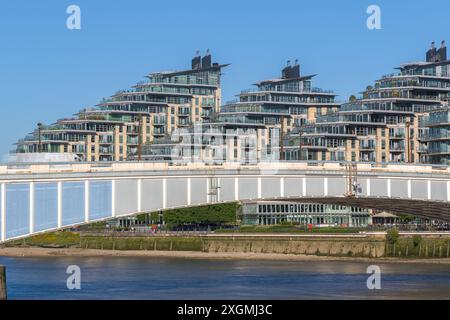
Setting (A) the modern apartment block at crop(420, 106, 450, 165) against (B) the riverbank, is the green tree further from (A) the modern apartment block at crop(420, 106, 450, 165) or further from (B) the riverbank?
(A) the modern apartment block at crop(420, 106, 450, 165)

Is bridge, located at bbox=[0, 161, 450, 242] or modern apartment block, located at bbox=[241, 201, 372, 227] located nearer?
bridge, located at bbox=[0, 161, 450, 242]

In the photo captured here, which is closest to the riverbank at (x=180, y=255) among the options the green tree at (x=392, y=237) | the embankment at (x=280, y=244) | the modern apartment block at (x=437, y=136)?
the embankment at (x=280, y=244)

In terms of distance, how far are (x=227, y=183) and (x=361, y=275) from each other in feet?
90.0

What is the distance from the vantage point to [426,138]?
19738 centimetres

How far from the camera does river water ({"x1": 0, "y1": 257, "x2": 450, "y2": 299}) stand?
84.4m

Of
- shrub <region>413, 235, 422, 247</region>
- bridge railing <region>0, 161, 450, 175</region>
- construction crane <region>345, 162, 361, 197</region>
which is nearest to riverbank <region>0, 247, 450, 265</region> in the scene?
shrub <region>413, 235, 422, 247</region>

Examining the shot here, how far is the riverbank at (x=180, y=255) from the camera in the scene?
421 ft

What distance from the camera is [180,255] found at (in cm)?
13988

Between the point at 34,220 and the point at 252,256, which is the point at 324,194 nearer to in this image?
the point at 34,220

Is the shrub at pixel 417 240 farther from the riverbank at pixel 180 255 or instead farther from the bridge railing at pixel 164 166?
the bridge railing at pixel 164 166

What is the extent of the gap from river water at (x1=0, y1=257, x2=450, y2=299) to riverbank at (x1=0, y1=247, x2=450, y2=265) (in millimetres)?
4468

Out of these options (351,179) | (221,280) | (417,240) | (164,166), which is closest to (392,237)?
Answer: (417,240)
